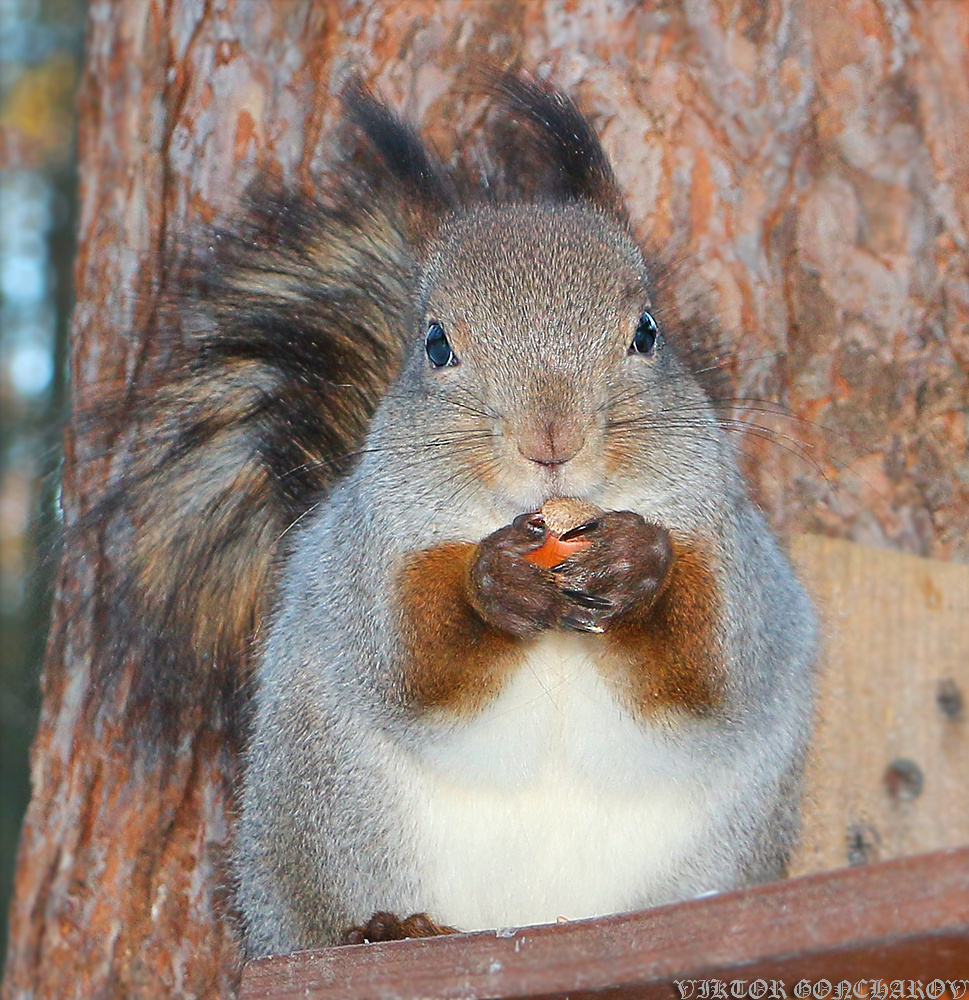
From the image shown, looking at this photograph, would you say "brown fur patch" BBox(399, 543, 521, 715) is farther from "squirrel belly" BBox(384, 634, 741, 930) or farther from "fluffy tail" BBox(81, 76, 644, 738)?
"fluffy tail" BBox(81, 76, 644, 738)

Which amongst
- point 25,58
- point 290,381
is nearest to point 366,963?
point 290,381

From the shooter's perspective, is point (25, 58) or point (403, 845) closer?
point (403, 845)

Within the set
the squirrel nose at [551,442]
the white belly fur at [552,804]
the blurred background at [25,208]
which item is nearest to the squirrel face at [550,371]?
the squirrel nose at [551,442]

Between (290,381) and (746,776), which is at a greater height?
(290,381)

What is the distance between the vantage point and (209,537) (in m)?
2.26

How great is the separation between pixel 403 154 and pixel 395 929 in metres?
1.22

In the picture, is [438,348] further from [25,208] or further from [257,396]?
[25,208]

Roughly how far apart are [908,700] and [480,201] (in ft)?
3.77

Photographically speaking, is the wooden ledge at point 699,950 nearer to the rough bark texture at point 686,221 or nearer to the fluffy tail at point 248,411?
the fluffy tail at point 248,411

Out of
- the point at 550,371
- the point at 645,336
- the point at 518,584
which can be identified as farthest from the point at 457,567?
the point at 645,336

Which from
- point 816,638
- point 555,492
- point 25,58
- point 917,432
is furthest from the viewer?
point 25,58

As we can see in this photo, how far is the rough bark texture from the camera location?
251cm

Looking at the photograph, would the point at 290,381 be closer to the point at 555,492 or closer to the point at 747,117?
the point at 555,492

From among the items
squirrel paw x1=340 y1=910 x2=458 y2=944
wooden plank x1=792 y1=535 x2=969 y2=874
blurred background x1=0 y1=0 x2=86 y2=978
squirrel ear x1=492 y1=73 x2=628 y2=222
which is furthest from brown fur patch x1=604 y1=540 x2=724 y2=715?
blurred background x1=0 y1=0 x2=86 y2=978
